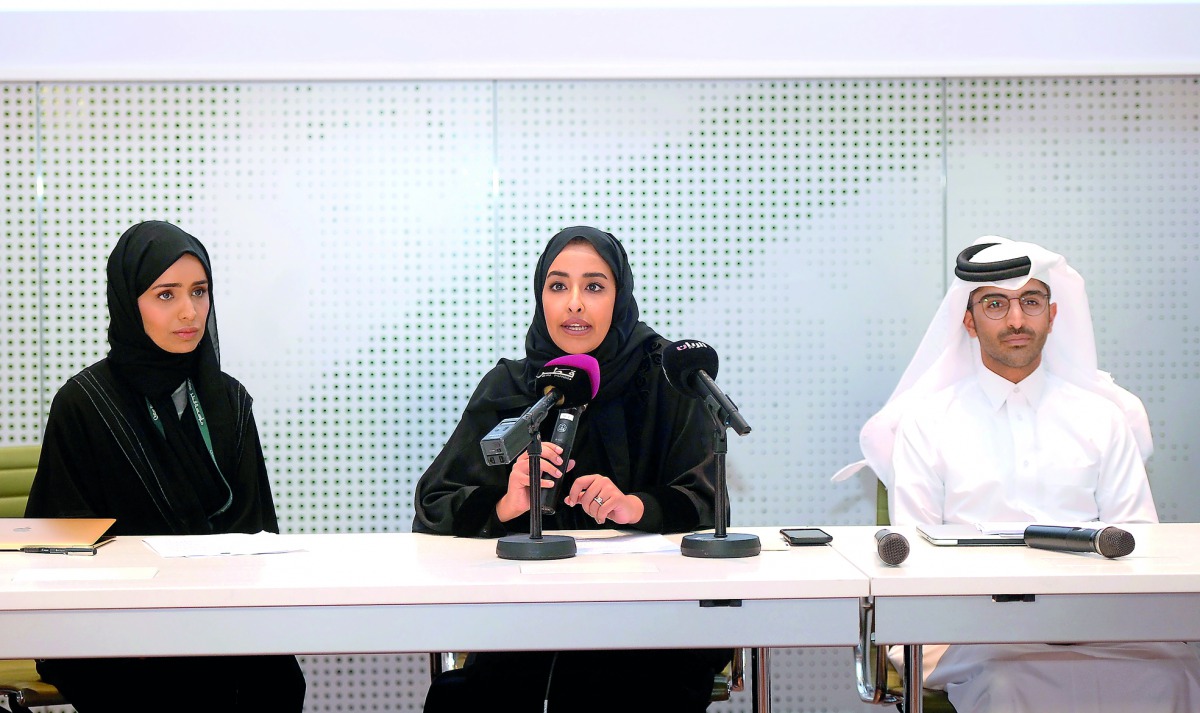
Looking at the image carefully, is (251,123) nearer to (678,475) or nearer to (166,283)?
(166,283)

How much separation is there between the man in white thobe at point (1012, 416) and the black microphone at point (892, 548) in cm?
98

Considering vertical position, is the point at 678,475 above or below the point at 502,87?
below

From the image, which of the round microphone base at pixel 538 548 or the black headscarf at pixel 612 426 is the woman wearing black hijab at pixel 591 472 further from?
the round microphone base at pixel 538 548

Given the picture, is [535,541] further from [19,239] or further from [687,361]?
[19,239]

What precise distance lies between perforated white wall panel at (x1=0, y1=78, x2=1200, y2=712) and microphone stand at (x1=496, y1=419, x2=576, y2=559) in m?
1.80

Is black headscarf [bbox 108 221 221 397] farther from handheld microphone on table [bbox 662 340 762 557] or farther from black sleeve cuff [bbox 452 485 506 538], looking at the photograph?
handheld microphone on table [bbox 662 340 762 557]

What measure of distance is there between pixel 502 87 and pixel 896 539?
2.54m

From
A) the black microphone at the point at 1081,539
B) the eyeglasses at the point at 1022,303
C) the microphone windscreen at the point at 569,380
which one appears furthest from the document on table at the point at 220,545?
the eyeglasses at the point at 1022,303

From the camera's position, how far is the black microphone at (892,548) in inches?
84.7

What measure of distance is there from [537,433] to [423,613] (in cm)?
46

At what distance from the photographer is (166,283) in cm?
307

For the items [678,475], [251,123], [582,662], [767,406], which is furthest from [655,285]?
[582,662]

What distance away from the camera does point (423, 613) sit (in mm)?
2000

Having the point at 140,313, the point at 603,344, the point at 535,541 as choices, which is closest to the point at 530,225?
the point at 603,344
